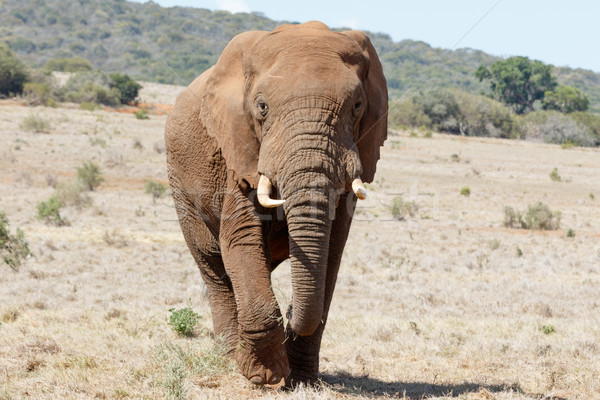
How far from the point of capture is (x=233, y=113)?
18.5 ft

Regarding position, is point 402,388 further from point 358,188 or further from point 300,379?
point 358,188

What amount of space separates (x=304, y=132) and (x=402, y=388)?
284 cm

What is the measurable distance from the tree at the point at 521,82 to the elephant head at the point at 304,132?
87027 millimetres

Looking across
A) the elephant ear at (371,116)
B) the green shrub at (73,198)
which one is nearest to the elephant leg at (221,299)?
the elephant ear at (371,116)

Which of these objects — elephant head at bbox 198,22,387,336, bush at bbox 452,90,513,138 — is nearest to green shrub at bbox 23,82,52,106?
bush at bbox 452,90,513,138

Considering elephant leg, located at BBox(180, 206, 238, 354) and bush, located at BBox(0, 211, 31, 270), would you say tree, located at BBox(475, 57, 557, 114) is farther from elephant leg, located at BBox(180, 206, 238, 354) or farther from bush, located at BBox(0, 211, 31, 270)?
elephant leg, located at BBox(180, 206, 238, 354)

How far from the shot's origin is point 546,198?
2691 cm

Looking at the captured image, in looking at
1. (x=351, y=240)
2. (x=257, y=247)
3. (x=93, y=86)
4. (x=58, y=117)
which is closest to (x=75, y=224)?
(x=351, y=240)

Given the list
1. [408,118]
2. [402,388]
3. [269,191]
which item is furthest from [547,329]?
[408,118]

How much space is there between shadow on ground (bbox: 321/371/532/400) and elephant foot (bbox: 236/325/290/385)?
61 cm

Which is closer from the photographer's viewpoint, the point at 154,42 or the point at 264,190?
the point at 264,190

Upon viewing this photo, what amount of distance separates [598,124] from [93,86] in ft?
133

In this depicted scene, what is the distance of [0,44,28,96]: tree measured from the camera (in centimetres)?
5344

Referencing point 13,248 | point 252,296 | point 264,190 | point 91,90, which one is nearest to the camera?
point 264,190
